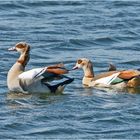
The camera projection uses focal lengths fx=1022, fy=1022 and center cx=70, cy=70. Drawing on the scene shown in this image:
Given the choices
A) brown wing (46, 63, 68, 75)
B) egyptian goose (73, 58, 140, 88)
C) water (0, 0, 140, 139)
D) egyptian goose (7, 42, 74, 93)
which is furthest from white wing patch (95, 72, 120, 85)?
brown wing (46, 63, 68, 75)

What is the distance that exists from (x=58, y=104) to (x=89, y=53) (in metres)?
5.24

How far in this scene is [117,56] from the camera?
21.4 m

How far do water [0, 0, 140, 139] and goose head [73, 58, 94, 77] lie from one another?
0.81 ft

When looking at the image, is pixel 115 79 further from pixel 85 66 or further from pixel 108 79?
pixel 85 66

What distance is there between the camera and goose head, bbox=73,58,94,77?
1923cm

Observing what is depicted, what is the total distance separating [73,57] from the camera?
69.5 ft

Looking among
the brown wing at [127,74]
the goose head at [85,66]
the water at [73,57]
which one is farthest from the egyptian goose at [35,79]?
the goose head at [85,66]

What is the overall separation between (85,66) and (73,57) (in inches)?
73.5

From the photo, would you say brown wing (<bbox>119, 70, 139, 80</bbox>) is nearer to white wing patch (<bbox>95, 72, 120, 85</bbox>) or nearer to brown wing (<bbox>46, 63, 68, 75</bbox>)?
white wing patch (<bbox>95, 72, 120, 85</bbox>)

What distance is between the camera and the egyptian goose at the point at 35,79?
1731 cm

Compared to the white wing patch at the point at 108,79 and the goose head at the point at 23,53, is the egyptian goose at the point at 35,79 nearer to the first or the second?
the goose head at the point at 23,53

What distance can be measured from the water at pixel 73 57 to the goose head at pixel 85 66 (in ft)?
0.81

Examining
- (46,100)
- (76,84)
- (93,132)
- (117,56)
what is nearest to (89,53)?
(117,56)

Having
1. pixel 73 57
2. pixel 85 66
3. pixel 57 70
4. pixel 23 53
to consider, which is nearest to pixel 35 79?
pixel 57 70
